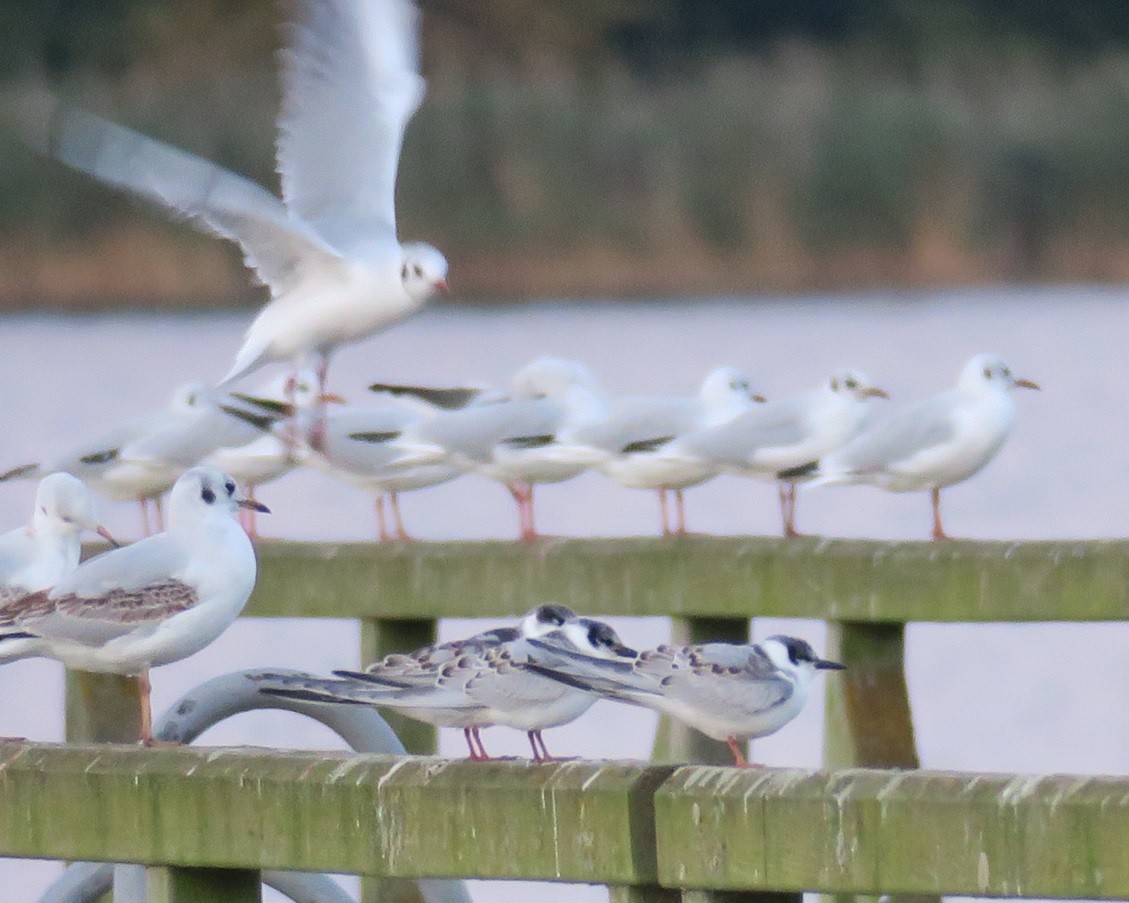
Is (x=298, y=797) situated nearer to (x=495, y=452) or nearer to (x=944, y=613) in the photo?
(x=944, y=613)

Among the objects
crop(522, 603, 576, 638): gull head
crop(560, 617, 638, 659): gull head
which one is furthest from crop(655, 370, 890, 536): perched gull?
crop(560, 617, 638, 659): gull head

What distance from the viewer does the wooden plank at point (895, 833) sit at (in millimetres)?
3525


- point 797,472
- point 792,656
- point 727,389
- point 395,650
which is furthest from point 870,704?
point 727,389

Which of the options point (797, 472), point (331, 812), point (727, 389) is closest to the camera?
point (331, 812)

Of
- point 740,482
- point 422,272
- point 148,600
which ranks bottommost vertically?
point 148,600

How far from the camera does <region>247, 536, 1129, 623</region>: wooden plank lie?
627 cm

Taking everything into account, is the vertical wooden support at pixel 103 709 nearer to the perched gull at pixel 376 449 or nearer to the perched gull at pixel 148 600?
the perched gull at pixel 148 600

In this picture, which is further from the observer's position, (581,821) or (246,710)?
(246,710)

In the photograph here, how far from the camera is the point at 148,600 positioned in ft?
16.8

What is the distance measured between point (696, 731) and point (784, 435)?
2064 mm

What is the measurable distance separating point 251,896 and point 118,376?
21.0 meters

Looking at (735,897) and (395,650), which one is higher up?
(395,650)

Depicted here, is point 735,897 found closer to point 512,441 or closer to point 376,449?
point 512,441

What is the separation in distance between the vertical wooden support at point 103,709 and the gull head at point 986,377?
3192 millimetres
